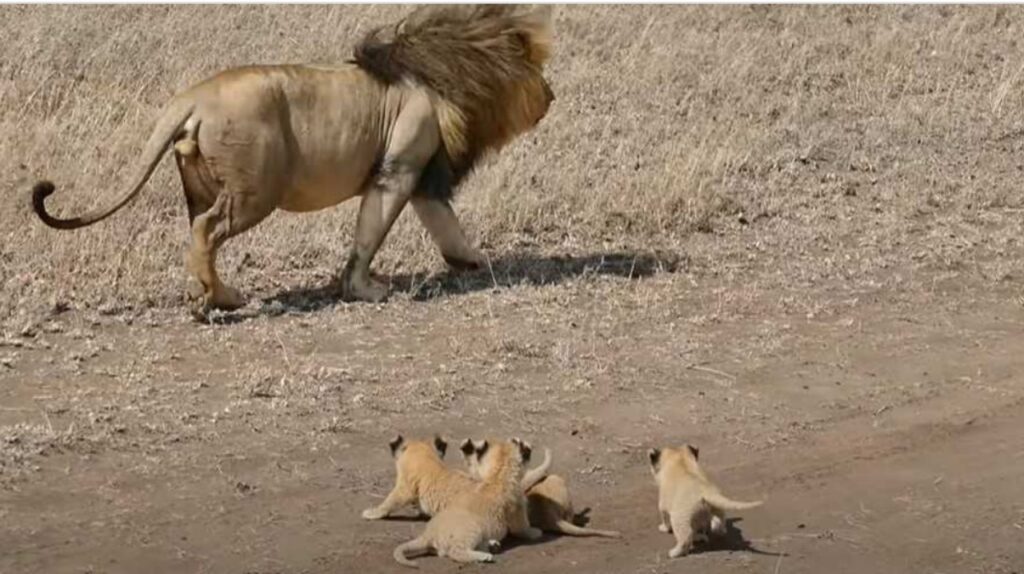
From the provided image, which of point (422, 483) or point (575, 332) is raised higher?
point (422, 483)

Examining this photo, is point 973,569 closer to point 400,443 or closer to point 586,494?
point 586,494

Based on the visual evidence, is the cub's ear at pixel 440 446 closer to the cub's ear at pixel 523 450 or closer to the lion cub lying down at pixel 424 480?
the lion cub lying down at pixel 424 480

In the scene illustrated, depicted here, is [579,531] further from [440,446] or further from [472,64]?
[472,64]

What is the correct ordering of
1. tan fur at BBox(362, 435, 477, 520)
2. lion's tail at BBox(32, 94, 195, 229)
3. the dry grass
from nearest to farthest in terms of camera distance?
1. tan fur at BBox(362, 435, 477, 520)
2. lion's tail at BBox(32, 94, 195, 229)
3. the dry grass

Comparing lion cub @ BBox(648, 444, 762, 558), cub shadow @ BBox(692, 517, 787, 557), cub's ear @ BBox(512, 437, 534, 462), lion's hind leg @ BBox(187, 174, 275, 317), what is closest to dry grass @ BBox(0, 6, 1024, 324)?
lion's hind leg @ BBox(187, 174, 275, 317)

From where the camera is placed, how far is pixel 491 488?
630 cm

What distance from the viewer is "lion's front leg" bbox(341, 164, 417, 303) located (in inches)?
375

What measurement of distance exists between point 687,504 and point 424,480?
0.89 metres

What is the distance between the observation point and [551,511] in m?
6.53

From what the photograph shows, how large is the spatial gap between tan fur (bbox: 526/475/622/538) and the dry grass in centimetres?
323

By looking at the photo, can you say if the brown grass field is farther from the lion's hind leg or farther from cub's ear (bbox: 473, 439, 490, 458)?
cub's ear (bbox: 473, 439, 490, 458)

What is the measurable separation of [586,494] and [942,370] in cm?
246

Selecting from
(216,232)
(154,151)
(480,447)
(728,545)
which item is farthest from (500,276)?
(728,545)

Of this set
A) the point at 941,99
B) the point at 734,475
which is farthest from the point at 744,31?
the point at 734,475
